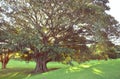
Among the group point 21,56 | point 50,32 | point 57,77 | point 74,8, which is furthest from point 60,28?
point 57,77

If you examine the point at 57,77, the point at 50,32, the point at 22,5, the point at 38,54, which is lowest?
the point at 57,77

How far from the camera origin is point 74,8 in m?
28.9

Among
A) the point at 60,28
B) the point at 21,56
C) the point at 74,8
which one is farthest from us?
the point at 21,56

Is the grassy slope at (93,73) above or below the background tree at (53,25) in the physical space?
below

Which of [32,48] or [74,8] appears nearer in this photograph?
[74,8]

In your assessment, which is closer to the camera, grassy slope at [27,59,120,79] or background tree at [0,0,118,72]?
grassy slope at [27,59,120,79]

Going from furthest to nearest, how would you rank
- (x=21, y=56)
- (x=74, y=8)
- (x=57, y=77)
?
1. (x=21, y=56)
2. (x=74, y=8)
3. (x=57, y=77)

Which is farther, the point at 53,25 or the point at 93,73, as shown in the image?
the point at 53,25

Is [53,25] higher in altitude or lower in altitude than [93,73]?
higher

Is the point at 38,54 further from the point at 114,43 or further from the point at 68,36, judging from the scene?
the point at 114,43

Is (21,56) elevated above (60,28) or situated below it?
below

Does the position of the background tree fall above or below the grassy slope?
above

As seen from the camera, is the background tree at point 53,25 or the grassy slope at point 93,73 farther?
the background tree at point 53,25

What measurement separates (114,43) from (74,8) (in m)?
8.33
